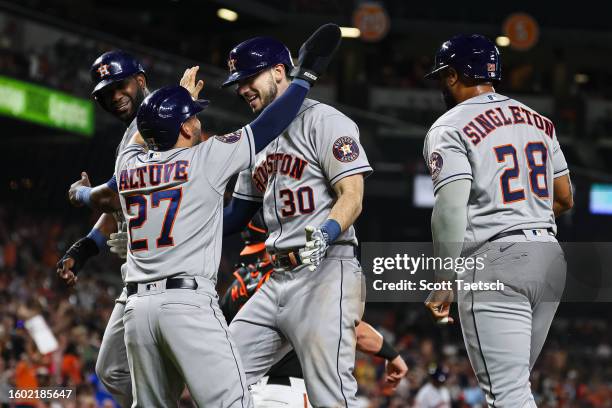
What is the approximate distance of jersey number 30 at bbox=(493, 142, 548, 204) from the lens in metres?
4.30

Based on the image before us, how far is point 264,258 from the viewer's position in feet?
20.4

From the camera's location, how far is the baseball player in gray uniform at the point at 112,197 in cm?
510

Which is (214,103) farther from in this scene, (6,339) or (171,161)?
(171,161)

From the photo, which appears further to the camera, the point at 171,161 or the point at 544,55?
the point at 544,55

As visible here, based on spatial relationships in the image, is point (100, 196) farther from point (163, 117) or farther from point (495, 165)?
point (495, 165)

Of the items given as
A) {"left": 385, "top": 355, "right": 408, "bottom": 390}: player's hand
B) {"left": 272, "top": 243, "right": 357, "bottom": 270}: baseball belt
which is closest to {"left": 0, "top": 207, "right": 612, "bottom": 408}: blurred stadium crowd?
{"left": 385, "top": 355, "right": 408, "bottom": 390}: player's hand

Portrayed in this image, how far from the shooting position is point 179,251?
13.7 ft

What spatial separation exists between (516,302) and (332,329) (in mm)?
808

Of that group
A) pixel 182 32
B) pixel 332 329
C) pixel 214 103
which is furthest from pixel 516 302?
pixel 182 32

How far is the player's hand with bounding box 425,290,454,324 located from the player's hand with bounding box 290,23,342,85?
1154 millimetres

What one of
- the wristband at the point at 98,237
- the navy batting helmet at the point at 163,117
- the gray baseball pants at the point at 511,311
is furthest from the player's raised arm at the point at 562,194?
the wristband at the point at 98,237

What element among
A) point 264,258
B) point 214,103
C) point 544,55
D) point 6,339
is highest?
point 544,55

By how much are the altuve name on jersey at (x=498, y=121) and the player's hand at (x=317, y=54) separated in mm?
766

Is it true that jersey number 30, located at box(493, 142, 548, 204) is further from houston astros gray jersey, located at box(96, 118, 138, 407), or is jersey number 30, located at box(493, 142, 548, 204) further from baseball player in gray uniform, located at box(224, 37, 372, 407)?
houston astros gray jersey, located at box(96, 118, 138, 407)
